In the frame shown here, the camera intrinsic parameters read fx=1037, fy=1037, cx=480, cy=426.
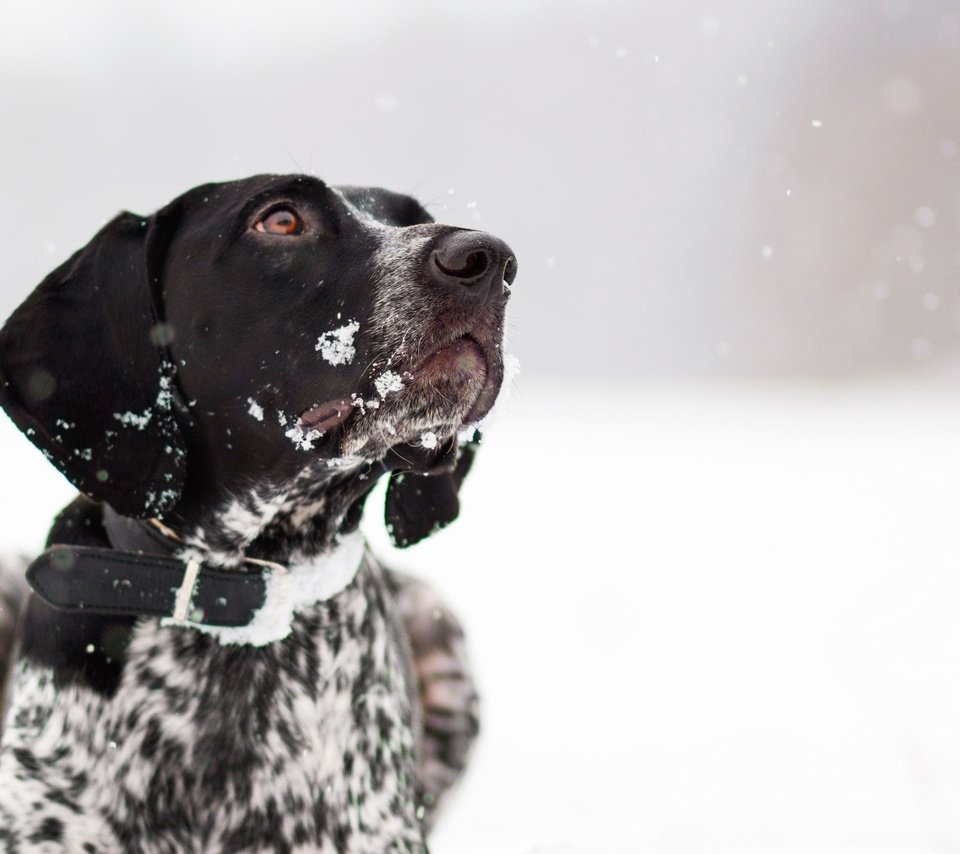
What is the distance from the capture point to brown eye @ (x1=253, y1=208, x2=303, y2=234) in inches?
89.2

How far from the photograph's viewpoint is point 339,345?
2062 millimetres

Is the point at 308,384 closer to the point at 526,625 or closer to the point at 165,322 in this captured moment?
the point at 165,322

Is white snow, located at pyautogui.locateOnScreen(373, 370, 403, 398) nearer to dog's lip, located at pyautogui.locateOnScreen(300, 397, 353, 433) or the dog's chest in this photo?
dog's lip, located at pyautogui.locateOnScreen(300, 397, 353, 433)

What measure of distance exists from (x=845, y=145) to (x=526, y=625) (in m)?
20.6

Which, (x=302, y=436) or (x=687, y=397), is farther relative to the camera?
(x=687, y=397)

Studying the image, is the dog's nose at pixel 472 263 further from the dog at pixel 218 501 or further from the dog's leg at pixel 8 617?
the dog's leg at pixel 8 617

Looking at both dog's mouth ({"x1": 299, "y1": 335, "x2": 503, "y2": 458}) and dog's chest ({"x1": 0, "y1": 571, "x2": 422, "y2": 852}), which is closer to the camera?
dog's mouth ({"x1": 299, "y1": 335, "x2": 503, "y2": 458})

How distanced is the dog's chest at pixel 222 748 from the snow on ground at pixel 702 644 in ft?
2.53

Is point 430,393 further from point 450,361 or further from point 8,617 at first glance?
point 8,617

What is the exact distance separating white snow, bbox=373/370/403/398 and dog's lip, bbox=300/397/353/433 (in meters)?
0.08

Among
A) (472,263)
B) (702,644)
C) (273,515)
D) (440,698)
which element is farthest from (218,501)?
(702,644)

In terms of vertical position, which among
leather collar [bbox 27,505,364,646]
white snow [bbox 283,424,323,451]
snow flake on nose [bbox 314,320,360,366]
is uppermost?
snow flake on nose [bbox 314,320,360,366]

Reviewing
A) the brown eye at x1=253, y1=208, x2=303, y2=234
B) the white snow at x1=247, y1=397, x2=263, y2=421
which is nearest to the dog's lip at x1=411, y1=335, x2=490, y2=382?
the white snow at x1=247, y1=397, x2=263, y2=421

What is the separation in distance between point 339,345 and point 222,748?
911mm
